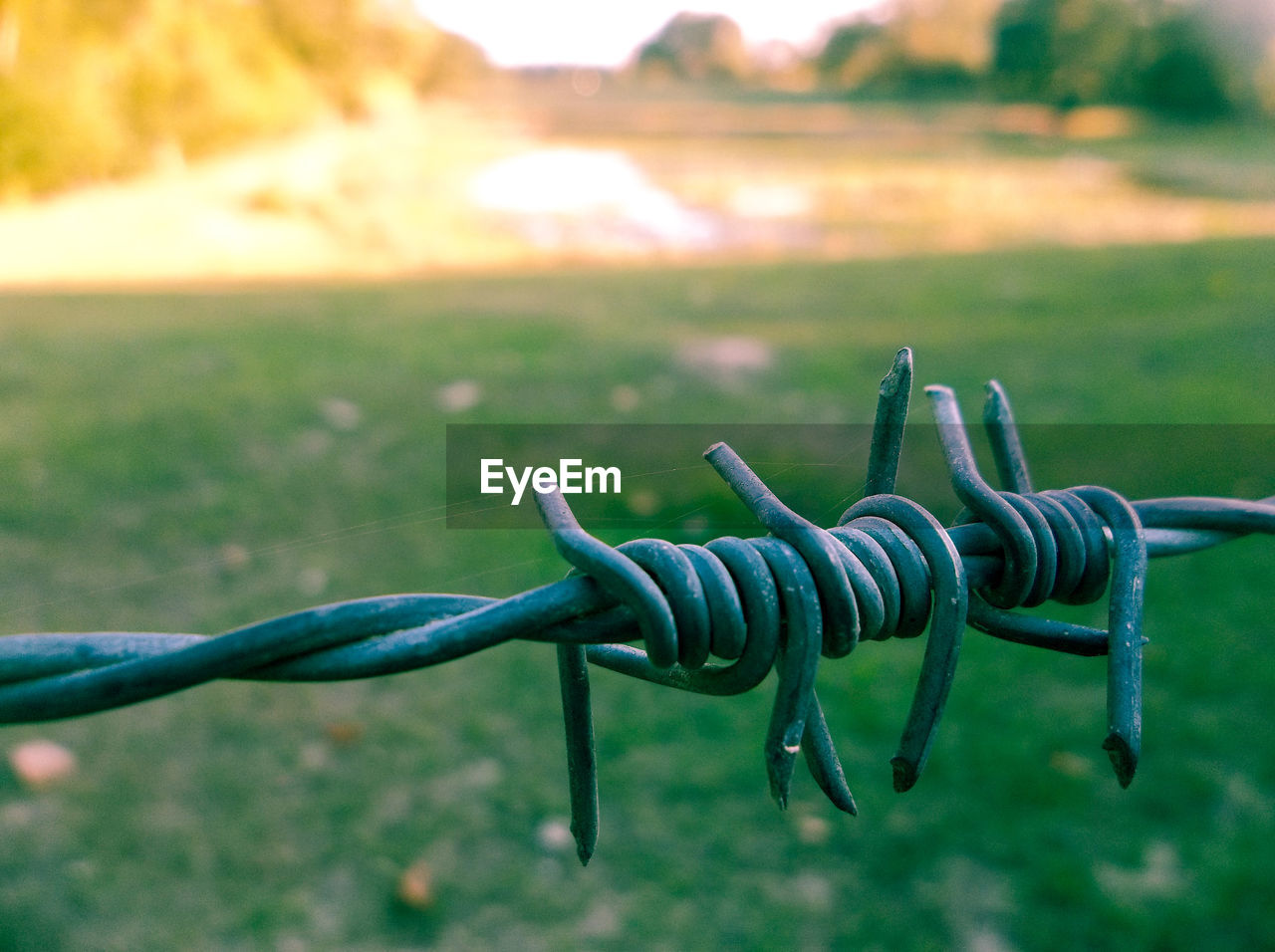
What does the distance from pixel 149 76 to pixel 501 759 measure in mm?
15083

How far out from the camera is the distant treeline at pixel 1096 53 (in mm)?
28266

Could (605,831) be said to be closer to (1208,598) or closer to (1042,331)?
(1208,598)

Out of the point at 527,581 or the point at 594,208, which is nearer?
the point at 527,581

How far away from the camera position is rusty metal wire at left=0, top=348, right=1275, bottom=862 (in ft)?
1.61

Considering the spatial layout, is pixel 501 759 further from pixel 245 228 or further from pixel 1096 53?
pixel 1096 53

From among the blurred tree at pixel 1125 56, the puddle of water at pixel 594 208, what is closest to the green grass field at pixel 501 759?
the puddle of water at pixel 594 208

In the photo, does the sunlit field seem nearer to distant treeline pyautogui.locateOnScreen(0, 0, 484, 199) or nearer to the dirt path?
the dirt path

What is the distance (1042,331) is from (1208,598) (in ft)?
10.8

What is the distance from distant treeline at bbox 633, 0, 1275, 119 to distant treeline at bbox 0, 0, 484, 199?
20651 millimetres

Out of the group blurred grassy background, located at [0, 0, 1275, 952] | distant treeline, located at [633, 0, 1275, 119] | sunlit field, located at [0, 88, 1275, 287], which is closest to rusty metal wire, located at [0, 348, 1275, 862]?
blurred grassy background, located at [0, 0, 1275, 952]

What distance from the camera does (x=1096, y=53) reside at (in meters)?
31.4

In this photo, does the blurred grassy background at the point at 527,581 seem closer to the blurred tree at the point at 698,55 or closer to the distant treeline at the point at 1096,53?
the distant treeline at the point at 1096,53

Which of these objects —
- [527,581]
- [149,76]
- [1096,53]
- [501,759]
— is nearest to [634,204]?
[149,76]

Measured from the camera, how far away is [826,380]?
16.4 feet
